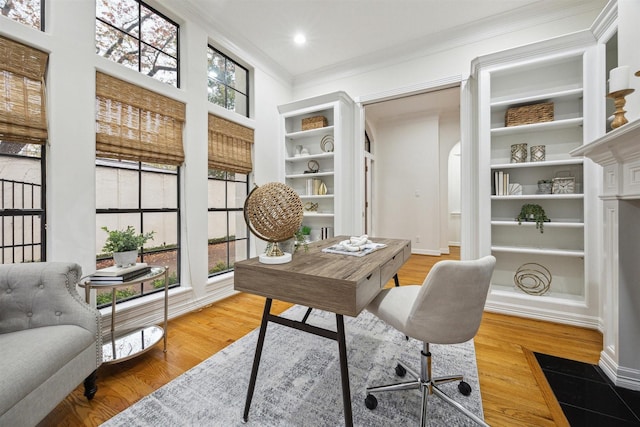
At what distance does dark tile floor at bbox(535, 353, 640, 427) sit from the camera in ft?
4.25

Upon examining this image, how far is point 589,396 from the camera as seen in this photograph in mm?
1453

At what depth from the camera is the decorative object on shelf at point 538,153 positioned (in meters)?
2.48

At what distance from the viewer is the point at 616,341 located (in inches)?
61.2

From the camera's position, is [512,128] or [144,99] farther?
[512,128]

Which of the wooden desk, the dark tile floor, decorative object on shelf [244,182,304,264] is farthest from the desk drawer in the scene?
the dark tile floor

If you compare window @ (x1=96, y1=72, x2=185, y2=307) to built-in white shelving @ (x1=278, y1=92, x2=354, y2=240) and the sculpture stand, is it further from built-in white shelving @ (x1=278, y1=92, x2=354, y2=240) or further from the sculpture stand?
the sculpture stand

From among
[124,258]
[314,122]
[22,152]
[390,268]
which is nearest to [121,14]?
[22,152]

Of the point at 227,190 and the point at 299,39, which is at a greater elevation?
the point at 299,39

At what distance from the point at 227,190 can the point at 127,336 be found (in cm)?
179

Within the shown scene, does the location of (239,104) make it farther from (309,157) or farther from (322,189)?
(322,189)

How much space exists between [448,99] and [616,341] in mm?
4302

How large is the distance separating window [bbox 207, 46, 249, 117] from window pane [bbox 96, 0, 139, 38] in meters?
0.75

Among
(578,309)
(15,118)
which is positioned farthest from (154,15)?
(578,309)

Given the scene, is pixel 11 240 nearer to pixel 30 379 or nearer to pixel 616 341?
pixel 30 379
